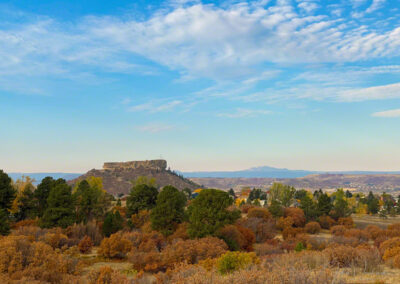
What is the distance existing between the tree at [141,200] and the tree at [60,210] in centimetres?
908

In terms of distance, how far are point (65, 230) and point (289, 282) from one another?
22.5 m

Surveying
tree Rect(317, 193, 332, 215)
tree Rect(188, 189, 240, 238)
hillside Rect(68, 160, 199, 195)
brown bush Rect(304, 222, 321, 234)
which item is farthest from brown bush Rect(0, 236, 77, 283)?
hillside Rect(68, 160, 199, 195)

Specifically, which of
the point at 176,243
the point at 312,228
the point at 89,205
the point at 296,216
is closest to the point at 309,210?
the point at 296,216

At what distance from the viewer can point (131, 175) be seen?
5684 inches

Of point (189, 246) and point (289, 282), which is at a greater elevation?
point (289, 282)

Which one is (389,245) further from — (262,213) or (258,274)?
(262,213)

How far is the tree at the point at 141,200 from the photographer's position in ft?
118

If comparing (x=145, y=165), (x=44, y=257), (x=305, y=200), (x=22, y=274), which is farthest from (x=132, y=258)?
(x=145, y=165)

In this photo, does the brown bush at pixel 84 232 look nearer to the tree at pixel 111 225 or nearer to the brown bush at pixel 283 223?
the tree at pixel 111 225

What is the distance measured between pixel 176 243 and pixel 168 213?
29.2 ft

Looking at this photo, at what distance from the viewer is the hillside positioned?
126 metres

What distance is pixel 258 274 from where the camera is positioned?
24.2 feet

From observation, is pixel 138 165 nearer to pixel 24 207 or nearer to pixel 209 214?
pixel 24 207

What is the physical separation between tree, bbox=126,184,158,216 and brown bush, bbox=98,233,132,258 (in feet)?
51.2
